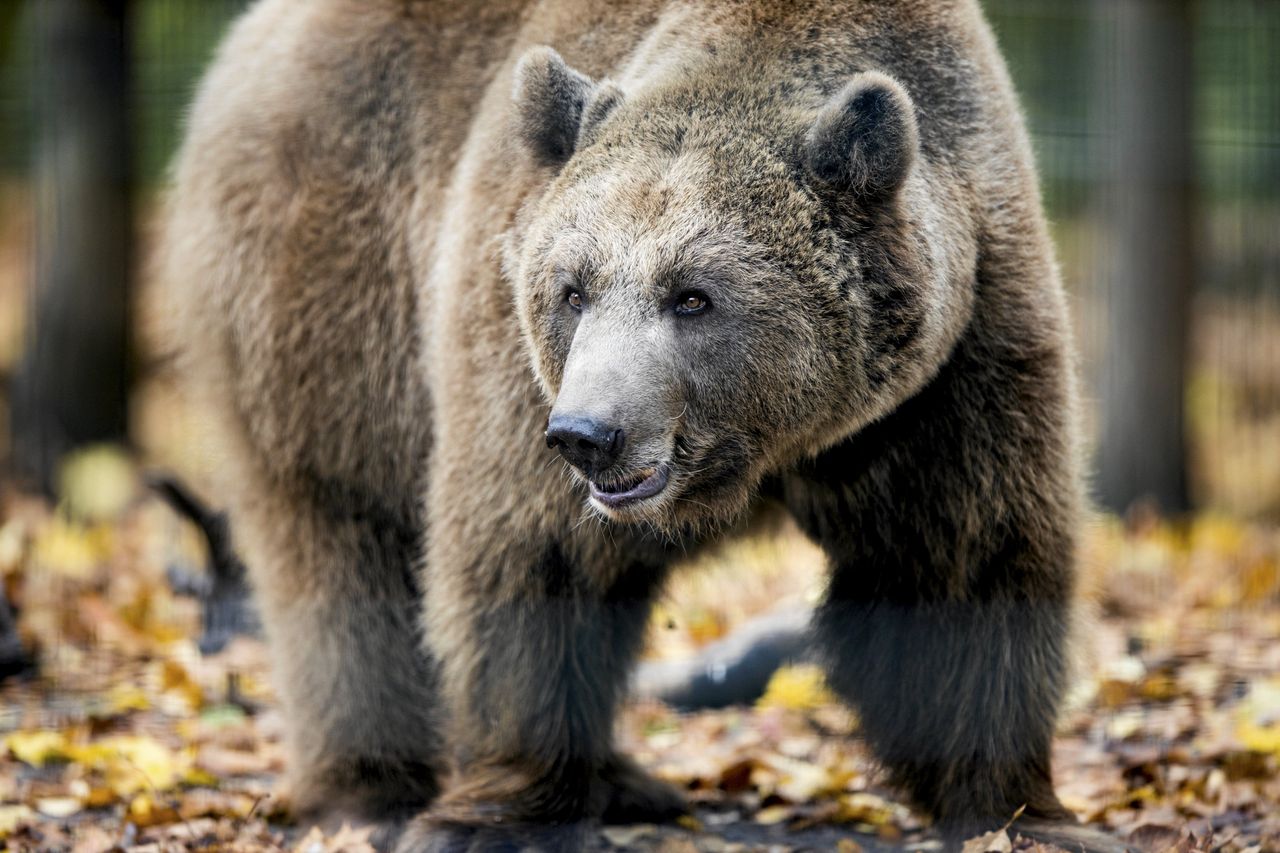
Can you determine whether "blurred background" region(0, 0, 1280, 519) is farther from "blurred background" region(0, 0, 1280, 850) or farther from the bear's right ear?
the bear's right ear

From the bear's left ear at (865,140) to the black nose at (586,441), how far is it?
0.90m

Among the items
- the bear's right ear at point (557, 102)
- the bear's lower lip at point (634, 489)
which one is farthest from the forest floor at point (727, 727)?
the bear's right ear at point (557, 102)

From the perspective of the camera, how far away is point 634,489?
12.2 ft

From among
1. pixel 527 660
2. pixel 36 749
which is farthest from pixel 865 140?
pixel 36 749

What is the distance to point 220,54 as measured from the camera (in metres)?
5.97

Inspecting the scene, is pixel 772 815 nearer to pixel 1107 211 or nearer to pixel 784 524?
pixel 784 524

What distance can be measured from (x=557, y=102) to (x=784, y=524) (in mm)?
1682

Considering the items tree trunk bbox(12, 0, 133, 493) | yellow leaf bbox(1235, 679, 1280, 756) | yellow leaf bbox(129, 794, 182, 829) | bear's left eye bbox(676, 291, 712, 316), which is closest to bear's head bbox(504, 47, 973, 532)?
bear's left eye bbox(676, 291, 712, 316)

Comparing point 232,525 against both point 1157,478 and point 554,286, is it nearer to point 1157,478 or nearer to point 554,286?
point 554,286

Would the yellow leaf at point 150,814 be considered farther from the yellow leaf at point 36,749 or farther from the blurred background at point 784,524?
the yellow leaf at point 36,749

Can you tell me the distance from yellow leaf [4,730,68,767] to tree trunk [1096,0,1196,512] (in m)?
7.48

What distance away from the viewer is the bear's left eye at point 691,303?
370 cm

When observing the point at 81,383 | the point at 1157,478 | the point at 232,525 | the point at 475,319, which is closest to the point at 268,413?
the point at 232,525

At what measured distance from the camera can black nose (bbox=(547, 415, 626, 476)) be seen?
347cm
